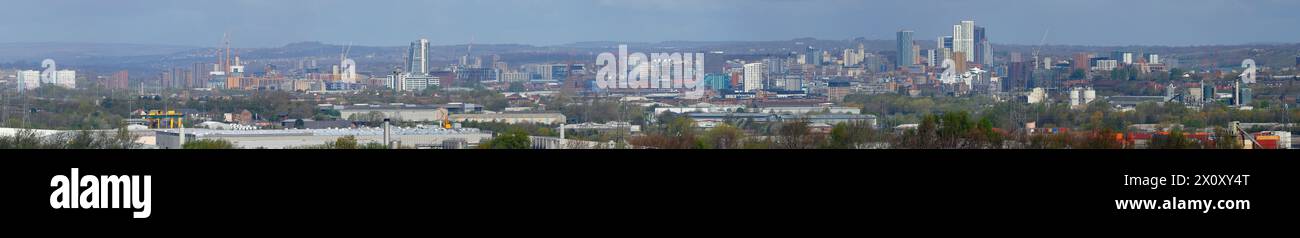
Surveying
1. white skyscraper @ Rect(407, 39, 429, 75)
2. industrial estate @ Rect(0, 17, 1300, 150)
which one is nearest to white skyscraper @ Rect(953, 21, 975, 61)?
industrial estate @ Rect(0, 17, 1300, 150)

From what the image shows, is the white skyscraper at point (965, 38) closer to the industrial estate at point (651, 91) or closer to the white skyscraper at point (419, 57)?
the industrial estate at point (651, 91)

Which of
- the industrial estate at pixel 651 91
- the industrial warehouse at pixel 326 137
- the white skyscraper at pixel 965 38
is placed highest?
the white skyscraper at pixel 965 38

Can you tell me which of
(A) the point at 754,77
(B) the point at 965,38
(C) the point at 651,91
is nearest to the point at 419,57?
(C) the point at 651,91

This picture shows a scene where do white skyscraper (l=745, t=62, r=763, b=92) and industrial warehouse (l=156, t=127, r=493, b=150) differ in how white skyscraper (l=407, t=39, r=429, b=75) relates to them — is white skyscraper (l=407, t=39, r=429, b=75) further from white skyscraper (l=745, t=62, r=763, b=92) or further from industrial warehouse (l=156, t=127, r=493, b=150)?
industrial warehouse (l=156, t=127, r=493, b=150)

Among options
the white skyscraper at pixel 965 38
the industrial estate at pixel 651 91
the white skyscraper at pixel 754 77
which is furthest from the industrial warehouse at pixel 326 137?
the white skyscraper at pixel 965 38

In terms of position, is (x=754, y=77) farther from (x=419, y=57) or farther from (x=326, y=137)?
(x=326, y=137)
